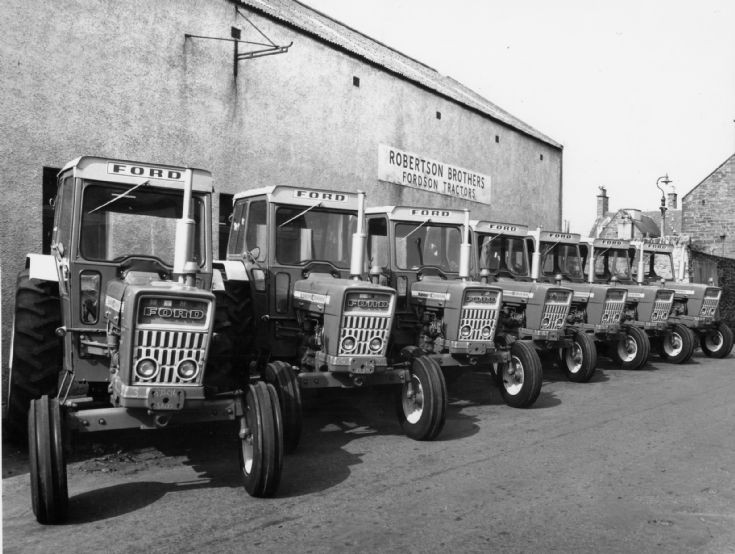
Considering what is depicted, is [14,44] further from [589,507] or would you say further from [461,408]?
[589,507]

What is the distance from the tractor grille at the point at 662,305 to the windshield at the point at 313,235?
7.28m

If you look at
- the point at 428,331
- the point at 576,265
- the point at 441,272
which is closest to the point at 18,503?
the point at 428,331

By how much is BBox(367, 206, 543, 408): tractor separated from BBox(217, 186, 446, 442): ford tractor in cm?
81

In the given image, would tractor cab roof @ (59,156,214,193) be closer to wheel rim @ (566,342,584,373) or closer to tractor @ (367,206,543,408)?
tractor @ (367,206,543,408)

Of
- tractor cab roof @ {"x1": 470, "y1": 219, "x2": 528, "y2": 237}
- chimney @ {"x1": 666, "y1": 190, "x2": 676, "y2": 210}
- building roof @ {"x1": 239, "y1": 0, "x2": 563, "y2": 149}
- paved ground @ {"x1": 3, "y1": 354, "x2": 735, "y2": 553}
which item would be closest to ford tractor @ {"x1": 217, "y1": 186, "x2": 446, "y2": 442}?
paved ground @ {"x1": 3, "y1": 354, "x2": 735, "y2": 553}

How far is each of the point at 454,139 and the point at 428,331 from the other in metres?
8.90

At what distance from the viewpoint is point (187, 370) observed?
4.68 meters

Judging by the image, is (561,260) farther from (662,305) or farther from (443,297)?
(443,297)

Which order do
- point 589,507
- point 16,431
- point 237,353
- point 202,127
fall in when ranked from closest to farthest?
point 589,507 → point 16,431 → point 237,353 → point 202,127

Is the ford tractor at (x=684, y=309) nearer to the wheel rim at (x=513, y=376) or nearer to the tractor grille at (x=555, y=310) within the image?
the tractor grille at (x=555, y=310)

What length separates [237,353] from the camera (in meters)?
7.20

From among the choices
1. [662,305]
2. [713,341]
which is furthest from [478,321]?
[713,341]

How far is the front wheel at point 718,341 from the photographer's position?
13.9 meters

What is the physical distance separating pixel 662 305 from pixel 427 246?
6.03 meters
